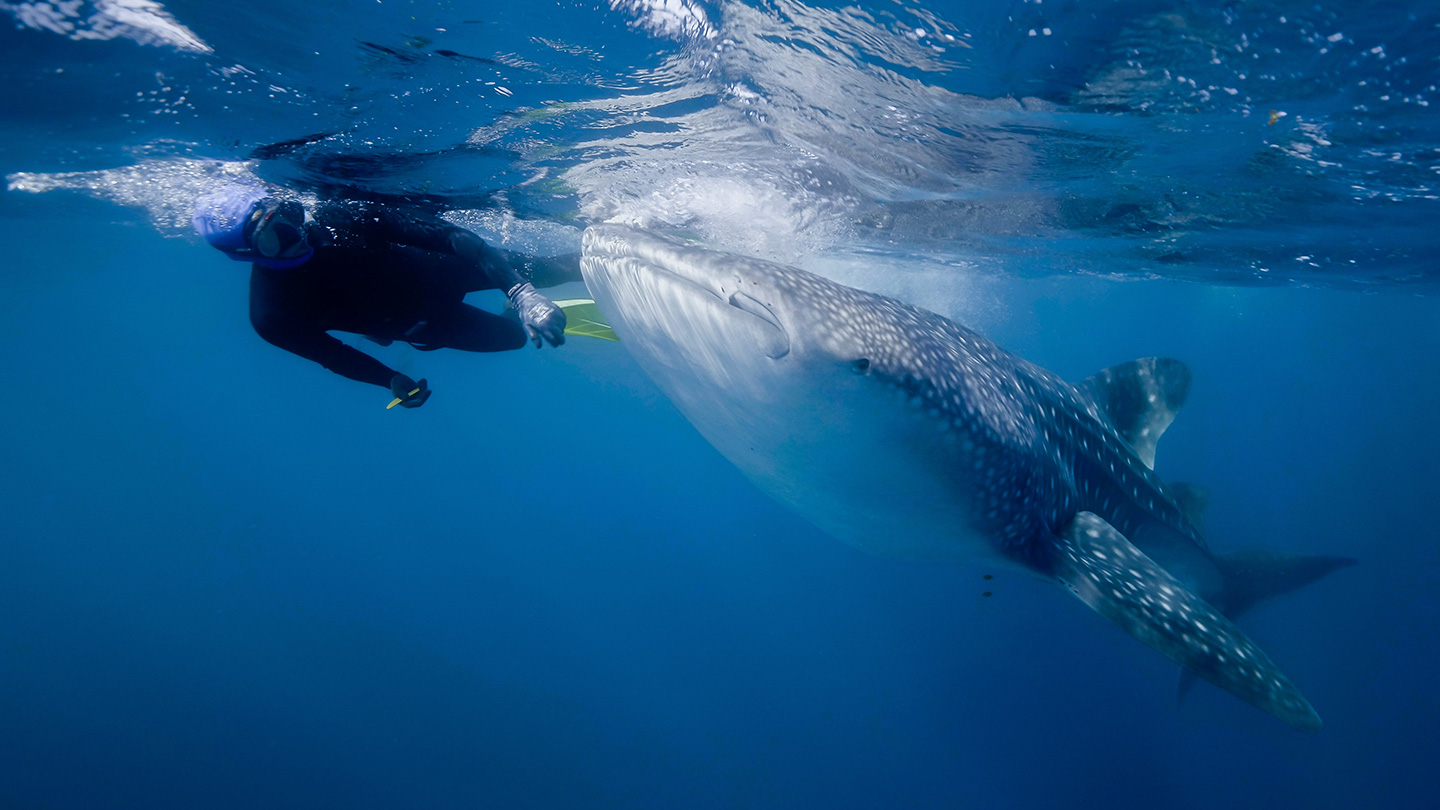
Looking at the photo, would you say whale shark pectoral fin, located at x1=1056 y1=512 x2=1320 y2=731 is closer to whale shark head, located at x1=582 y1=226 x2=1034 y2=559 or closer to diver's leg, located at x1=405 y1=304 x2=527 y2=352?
whale shark head, located at x1=582 y1=226 x2=1034 y2=559

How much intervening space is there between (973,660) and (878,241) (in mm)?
10651

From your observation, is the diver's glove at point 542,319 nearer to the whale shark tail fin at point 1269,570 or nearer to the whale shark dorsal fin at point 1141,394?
the whale shark dorsal fin at point 1141,394

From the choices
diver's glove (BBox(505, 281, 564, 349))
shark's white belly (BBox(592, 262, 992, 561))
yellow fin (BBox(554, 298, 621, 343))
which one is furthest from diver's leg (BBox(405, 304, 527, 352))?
shark's white belly (BBox(592, 262, 992, 561))

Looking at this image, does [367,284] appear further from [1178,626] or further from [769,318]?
[1178,626]

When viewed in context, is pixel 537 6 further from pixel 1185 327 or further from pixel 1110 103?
pixel 1185 327

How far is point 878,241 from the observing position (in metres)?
13.5

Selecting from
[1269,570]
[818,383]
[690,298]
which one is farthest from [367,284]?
[1269,570]

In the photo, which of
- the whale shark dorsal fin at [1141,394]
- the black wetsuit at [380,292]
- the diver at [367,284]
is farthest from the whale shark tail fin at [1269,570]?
the black wetsuit at [380,292]

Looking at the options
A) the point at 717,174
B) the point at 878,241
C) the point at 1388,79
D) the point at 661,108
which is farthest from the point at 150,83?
the point at 878,241

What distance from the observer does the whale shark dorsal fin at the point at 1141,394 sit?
5141mm

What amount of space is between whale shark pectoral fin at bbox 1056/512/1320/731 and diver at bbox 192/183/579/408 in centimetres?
308

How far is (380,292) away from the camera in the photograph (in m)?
4.46

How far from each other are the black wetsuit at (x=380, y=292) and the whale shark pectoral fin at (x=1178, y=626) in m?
3.95

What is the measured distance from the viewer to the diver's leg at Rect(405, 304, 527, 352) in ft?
16.2
